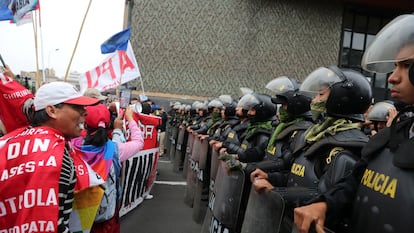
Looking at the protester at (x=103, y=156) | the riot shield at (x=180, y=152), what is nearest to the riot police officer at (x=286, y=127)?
the protester at (x=103, y=156)

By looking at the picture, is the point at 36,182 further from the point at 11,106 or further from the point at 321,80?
the point at 321,80

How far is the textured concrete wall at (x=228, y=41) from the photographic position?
20219mm

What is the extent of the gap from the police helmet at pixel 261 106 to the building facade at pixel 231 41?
16.3 m

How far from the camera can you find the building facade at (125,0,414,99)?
66.4ft

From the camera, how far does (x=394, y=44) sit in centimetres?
151

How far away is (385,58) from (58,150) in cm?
158

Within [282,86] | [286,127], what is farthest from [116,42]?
[286,127]

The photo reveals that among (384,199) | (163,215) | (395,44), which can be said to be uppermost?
(395,44)

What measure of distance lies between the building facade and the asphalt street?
44.8ft

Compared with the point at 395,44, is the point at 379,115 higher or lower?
lower

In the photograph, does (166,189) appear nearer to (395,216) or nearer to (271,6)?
(395,216)

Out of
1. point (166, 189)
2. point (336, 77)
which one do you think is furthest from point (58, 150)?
point (166, 189)

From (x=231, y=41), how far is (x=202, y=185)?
1695 cm

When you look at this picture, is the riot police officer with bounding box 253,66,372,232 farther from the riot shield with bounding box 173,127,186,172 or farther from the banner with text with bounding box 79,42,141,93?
the riot shield with bounding box 173,127,186,172
